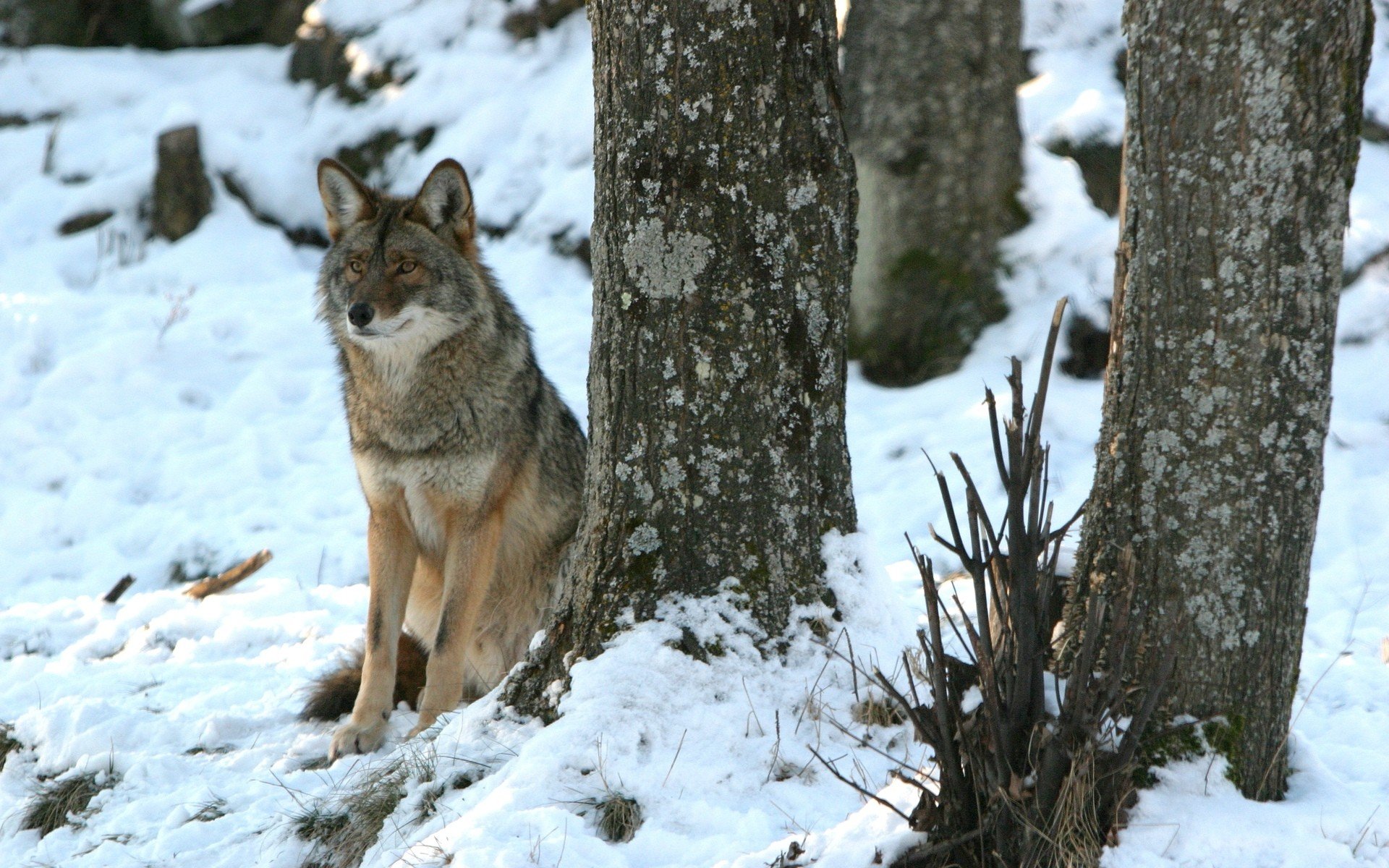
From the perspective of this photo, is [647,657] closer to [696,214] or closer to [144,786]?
[696,214]

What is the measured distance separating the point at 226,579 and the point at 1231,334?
16.3ft

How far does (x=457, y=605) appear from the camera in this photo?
427 cm

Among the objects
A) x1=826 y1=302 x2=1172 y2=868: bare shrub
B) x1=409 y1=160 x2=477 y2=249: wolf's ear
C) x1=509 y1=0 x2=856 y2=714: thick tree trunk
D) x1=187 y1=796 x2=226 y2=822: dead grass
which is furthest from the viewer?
x1=409 y1=160 x2=477 y2=249: wolf's ear

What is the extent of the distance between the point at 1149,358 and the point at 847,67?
17.8 feet

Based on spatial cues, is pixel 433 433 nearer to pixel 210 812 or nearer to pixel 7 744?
pixel 210 812

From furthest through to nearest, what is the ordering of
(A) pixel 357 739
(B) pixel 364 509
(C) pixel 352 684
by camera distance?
(B) pixel 364 509 → (C) pixel 352 684 → (A) pixel 357 739

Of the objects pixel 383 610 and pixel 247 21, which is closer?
pixel 383 610

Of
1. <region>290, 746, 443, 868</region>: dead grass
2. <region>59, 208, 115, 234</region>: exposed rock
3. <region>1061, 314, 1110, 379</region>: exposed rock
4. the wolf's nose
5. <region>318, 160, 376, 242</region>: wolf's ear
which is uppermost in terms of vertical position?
<region>318, 160, 376, 242</region>: wolf's ear

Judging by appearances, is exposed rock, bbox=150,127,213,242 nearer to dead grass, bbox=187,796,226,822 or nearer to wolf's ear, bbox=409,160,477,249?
wolf's ear, bbox=409,160,477,249

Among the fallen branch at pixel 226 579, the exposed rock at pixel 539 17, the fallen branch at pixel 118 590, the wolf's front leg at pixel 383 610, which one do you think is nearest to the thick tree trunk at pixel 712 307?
the wolf's front leg at pixel 383 610

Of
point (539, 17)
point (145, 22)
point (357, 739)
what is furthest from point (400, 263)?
point (145, 22)

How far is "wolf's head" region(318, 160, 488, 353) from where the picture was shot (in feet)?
13.7

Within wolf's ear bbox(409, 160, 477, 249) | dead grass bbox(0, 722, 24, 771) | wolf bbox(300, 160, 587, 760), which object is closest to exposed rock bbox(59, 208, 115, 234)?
wolf bbox(300, 160, 587, 760)

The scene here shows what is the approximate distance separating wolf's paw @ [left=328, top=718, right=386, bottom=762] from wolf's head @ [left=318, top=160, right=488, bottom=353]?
1.40m
